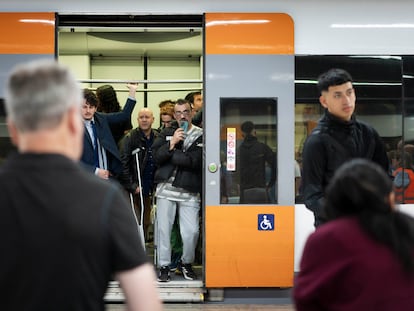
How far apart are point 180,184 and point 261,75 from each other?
49.0 inches

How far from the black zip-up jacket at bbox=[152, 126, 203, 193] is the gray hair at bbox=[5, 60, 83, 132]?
14.0 feet

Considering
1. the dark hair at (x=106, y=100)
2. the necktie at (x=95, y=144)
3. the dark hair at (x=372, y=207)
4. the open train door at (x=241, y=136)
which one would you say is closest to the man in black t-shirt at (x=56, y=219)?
the dark hair at (x=372, y=207)

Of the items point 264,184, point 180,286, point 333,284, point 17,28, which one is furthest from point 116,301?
point 333,284

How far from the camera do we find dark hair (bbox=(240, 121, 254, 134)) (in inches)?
226

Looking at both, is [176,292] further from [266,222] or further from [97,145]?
[97,145]

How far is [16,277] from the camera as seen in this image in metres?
1.67

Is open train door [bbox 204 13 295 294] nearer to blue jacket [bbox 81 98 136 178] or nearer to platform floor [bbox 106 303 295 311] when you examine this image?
platform floor [bbox 106 303 295 311]

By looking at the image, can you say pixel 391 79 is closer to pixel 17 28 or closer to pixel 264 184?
pixel 264 184

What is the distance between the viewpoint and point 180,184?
6.07 m

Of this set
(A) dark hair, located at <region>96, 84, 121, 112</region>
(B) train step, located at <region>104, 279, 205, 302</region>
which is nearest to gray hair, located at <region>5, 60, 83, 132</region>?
(B) train step, located at <region>104, 279, 205, 302</region>

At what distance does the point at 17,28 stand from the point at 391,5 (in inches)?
129

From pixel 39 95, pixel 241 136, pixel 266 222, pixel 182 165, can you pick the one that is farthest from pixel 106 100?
pixel 39 95

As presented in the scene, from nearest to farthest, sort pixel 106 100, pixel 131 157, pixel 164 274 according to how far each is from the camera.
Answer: pixel 164 274
pixel 131 157
pixel 106 100

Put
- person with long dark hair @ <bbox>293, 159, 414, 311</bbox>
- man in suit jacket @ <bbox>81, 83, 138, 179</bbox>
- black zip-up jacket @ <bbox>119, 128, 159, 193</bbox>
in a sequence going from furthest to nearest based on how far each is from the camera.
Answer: black zip-up jacket @ <bbox>119, 128, 159, 193</bbox> < man in suit jacket @ <bbox>81, 83, 138, 179</bbox> < person with long dark hair @ <bbox>293, 159, 414, 311</bbox>
